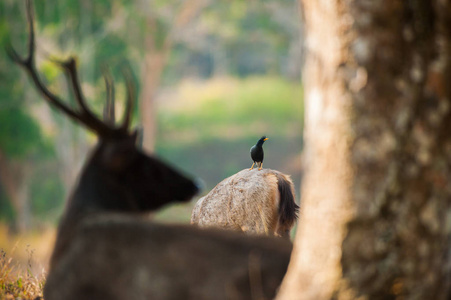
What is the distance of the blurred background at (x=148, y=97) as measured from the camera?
2530 cm

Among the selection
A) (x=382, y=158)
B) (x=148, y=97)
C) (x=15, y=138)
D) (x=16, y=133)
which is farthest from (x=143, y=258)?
(x=148, y=97)

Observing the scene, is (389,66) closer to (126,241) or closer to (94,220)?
(126,241)

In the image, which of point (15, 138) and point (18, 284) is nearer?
point (18, 284)

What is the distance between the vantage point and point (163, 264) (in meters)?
3.24

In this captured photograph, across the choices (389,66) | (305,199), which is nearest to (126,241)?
(305,199)

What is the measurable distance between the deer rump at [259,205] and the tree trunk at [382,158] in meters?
3.35

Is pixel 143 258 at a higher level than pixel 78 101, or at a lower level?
lower

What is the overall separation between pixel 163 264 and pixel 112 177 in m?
1.02

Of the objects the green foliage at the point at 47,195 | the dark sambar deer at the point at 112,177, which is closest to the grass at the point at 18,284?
the dark sambar deer at the point at 112,177

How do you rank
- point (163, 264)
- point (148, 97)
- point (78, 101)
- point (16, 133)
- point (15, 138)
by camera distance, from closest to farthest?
point (163, 264), point (78, 101), point (15, 138), point (16, 133), point (148, 97)

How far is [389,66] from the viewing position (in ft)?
9.36

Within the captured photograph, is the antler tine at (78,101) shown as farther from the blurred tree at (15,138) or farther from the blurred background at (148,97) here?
the blurred tree at (15,138)

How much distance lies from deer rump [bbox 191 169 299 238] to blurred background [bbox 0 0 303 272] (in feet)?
49.4

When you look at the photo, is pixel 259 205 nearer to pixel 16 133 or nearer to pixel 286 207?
pixel 286 207
